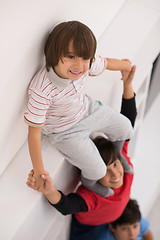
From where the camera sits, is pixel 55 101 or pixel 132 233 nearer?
pixel 55 101

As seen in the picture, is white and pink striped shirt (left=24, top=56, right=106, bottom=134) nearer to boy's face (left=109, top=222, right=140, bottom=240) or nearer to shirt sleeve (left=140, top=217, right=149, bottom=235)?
boy's face (left=109, top=222, right=140, bottom=240)

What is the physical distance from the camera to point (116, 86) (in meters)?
1.24

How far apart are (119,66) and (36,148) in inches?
16.7

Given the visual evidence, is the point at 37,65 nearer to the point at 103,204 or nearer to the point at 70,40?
the point at 70,40

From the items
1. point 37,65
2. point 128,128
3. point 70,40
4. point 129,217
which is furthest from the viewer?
point 129,217

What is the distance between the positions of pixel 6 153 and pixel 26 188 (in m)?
0.13

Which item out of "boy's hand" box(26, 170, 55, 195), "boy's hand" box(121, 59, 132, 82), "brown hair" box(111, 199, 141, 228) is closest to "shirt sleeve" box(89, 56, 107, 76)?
"boy's hand" box(121, 59, 132, 82)

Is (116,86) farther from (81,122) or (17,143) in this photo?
(17,143)

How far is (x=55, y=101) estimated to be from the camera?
0.88m

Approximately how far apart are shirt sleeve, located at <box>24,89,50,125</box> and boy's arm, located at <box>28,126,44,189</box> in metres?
0.03

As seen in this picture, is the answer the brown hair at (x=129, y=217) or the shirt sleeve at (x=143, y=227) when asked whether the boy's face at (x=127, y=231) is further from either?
the shirt sleeve at (x=143, y=227)

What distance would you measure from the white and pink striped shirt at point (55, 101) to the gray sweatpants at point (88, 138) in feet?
0.09

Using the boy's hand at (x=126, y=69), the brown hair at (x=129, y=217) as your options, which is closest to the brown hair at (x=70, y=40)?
the boy's hand at (x=126, y=69)

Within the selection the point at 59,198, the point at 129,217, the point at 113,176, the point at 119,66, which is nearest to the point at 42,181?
the point at 59,198
